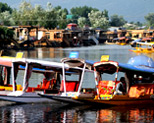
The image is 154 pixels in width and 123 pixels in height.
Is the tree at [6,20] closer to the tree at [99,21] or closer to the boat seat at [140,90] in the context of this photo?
the tree at [99,21]

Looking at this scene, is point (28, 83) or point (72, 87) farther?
point (72, 87)

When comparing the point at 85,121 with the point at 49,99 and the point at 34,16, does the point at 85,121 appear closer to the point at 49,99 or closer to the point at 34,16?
the point at 49,99

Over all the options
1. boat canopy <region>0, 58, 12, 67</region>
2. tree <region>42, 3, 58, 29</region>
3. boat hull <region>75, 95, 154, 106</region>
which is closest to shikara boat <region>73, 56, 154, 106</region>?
boat hull <region>75, 95, 154, 106</region>

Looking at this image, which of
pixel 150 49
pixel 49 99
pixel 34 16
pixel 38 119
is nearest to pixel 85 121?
pixel 38 119

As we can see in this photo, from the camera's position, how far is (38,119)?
22.4 metres

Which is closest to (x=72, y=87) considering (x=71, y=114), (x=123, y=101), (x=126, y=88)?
(x=126, y=88)

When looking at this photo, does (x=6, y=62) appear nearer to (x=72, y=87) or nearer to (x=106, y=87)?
(x=72, y=87)

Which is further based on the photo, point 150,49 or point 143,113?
point 150,49

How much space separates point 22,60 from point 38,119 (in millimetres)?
4479

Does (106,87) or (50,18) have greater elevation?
(50,18)

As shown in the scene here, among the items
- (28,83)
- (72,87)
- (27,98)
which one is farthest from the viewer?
(72,87)

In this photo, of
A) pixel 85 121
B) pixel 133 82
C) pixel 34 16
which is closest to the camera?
pixel 85 121

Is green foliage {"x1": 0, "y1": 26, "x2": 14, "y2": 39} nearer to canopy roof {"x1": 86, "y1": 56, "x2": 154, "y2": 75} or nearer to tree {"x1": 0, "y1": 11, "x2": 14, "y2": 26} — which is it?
tree {"x1": 0, "y1": 11, "x2": 14, "y2": 26}

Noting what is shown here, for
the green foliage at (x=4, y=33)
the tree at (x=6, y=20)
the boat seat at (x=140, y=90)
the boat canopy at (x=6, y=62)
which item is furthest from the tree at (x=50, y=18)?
the boat seat at (x=140, y=90)
